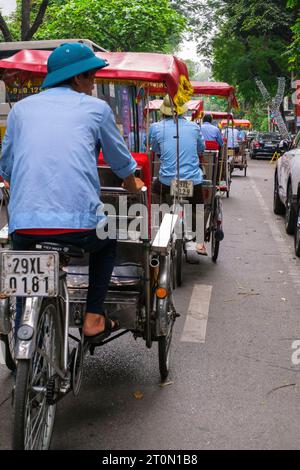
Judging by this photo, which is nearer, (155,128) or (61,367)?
(61,367)

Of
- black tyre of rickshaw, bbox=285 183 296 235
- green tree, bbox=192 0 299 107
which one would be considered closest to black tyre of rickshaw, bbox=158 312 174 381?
black tyre of rickshaw, bbox=285 183 296 235

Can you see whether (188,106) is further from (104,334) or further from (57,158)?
(57,158)

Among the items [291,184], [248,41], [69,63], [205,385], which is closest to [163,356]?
[205,385]

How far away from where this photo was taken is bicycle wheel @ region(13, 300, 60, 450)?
3.07m

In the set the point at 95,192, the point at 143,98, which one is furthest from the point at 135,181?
the point at 143,98

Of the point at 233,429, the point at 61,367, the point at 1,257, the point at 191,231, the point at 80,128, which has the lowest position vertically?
the point at 191,231

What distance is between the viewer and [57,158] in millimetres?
3406

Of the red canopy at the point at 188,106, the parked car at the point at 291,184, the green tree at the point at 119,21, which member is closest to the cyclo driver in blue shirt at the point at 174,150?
the parked car at the point at 291,184

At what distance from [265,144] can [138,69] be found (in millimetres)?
32689

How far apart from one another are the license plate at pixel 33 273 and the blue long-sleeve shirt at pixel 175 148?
4483 mm

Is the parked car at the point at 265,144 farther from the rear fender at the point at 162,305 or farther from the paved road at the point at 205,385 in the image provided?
the rear fender at the point at 162,305

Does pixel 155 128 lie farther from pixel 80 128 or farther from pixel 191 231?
pixel 80 128

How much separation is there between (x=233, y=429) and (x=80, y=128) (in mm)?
1853
